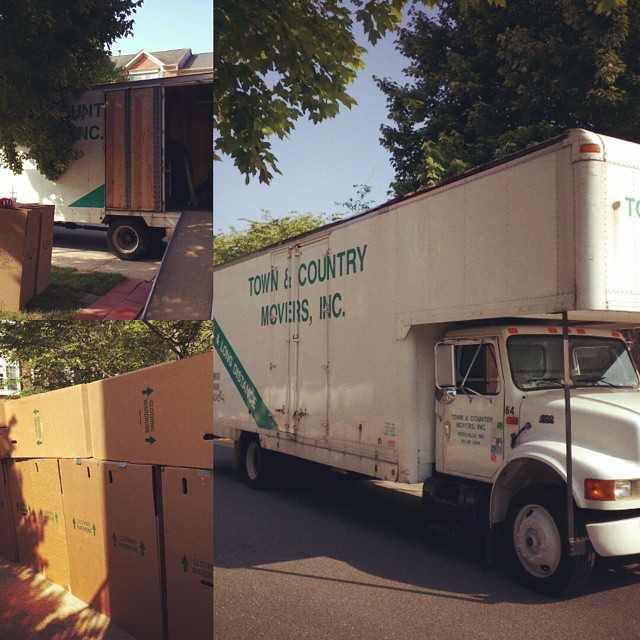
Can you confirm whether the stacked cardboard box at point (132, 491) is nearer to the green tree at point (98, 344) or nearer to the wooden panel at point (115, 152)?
the green tree at point (98, 344)

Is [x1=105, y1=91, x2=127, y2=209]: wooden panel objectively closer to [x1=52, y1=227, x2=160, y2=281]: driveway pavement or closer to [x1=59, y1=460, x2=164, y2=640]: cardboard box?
[x1=52, y1=227, x2=160, y2=281]: driveway pavement

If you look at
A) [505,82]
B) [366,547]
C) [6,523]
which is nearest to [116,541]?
[366,547]

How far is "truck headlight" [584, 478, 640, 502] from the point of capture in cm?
235

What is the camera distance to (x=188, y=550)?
2.83 metres

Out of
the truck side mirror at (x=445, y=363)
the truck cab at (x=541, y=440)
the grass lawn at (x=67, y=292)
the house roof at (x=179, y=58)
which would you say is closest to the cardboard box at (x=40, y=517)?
the grass lawn at (x=67, y=292)

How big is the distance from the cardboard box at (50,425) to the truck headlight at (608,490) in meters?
2.06

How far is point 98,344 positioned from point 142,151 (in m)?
1.08

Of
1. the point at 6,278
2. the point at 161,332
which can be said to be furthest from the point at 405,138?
the point at 6,278

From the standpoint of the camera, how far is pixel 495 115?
6.13 feet

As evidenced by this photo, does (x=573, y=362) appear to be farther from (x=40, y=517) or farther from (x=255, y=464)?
(x=40, y=517)

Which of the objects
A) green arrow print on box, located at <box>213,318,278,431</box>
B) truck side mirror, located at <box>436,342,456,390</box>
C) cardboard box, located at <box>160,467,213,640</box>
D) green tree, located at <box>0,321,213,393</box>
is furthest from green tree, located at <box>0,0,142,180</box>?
green arrow print on box, located at <box>213,318,278,431</box>

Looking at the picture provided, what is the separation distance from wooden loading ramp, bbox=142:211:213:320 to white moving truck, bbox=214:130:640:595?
398mm

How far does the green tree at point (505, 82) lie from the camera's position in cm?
174

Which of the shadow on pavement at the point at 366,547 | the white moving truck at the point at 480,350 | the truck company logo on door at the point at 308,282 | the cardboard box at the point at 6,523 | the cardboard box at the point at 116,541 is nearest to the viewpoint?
the shadow on pavement at the point at 366,547
